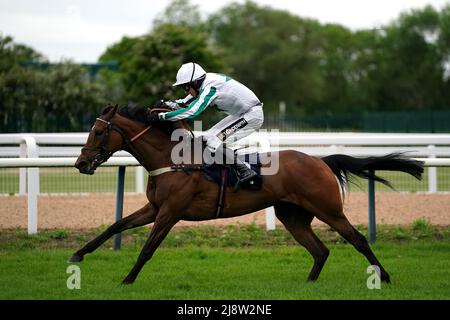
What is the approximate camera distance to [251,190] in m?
7.61

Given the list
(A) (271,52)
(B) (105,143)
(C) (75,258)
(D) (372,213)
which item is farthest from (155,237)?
(A) (271,52)

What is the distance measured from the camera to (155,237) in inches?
286

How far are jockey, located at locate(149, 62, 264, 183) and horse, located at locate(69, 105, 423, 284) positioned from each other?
23cm

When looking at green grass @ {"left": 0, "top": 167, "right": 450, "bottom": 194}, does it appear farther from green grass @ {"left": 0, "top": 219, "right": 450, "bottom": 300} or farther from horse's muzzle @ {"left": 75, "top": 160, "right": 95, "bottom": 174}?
horse's muzzle @ {"left": 75, "top": 160, "right": 95, "bottom": 174}

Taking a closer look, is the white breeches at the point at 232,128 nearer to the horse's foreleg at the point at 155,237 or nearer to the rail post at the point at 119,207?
the horse's foreleg at the point at 155,237

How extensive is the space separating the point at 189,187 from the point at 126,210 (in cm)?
432

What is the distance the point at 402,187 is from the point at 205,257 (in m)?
7.20

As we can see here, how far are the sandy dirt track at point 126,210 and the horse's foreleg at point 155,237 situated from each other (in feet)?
10.8

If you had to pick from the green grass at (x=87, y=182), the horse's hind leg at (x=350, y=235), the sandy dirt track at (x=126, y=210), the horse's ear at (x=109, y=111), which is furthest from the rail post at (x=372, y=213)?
the green grass at (x=87, y=182)

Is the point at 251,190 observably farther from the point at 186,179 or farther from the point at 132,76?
the point at 132,76

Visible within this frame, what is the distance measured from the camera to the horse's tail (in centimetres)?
811

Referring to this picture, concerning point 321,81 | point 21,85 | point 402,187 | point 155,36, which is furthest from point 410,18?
point 402,187

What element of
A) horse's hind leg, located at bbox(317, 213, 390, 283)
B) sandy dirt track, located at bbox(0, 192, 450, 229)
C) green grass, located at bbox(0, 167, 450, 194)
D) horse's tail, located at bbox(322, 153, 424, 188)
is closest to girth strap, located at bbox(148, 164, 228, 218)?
horse's hind leg, located at bbox(317, 213, 390, 283)

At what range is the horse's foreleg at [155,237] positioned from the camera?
23.5 ft
